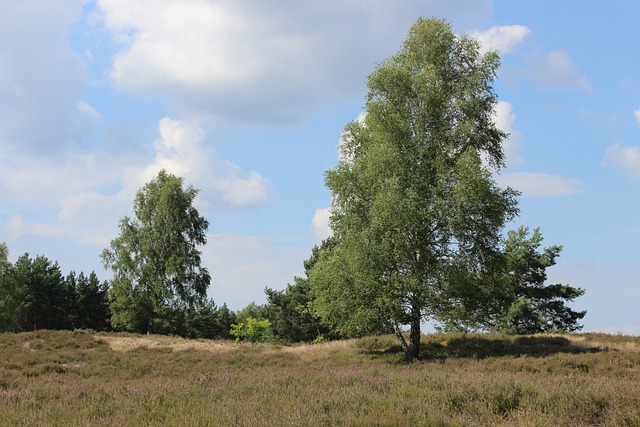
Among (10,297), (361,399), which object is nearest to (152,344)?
(361,399)

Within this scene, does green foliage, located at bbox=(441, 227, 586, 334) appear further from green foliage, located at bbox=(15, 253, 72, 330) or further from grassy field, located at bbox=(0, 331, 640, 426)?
green foliage, located at bbox=(15, 253, 72, 330)

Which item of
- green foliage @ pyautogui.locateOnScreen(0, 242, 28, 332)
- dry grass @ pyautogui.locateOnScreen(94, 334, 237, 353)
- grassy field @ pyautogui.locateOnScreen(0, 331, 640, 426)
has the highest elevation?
green foliage @ pyautogui.locateOnScreen(0, 242, 28, 332)

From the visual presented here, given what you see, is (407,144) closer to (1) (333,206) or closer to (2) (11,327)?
(1) (333,206)

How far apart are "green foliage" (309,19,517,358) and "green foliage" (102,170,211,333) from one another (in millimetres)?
24230

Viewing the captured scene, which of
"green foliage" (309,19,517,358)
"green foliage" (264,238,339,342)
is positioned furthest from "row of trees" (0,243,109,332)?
"green foliage" (309,19,517,358)

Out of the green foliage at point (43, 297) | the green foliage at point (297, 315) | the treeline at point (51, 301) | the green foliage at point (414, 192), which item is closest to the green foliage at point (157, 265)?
the treeline at point (51, 301)

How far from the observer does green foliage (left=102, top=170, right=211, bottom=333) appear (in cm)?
4406

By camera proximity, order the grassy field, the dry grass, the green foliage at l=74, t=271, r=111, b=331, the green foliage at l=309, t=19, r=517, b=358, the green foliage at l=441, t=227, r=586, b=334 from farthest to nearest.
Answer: the green foliage at l=74, t=271, r=111, b=331
the green foliage at l=441, t=227, r=586, b=334
the dry grass
the green foliage at l=309, t=19, r=517, b=358
the grassy field

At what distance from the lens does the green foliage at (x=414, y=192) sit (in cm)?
2052

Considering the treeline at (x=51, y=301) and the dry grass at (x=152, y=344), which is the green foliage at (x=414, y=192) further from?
the treeline at (x=51, y=301)

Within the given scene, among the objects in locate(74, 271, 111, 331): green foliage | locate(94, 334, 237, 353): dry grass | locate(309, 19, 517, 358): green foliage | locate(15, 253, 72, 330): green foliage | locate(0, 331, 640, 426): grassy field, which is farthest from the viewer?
locate(74, 271, 111, 331): green foliage

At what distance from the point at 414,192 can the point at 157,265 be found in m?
31.2

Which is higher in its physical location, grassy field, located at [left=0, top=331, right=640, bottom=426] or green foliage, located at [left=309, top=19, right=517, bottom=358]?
green foliage, located at [left=309, top=19, right=517, bottom=358]

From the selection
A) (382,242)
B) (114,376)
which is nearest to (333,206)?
(382,242)
